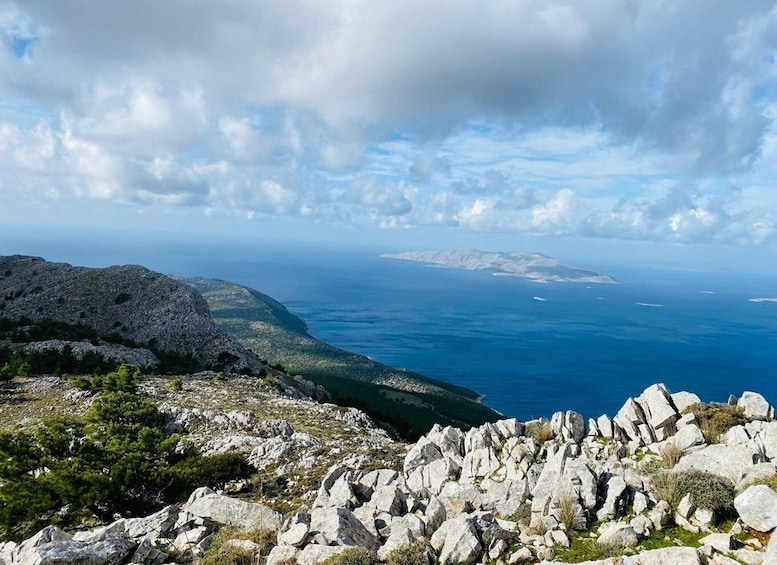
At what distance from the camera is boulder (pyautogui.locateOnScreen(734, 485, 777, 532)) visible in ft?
37.3

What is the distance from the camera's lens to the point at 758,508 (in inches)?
456

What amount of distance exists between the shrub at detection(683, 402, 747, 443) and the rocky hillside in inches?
2511

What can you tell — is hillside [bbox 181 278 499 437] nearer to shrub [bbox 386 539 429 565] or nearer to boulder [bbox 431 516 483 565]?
boulder [bbox 431 516 483 565]

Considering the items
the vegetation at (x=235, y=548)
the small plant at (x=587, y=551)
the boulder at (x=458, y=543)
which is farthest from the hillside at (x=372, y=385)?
the small plant at (x=587, y=551)

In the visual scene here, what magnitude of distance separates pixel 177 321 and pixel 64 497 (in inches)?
2771

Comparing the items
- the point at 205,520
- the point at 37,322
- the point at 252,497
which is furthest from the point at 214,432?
the point at 37,322

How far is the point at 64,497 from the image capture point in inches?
730

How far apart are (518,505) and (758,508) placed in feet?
20.5

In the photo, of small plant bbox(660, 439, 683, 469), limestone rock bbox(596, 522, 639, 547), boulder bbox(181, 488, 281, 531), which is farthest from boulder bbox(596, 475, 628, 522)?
boulder bbox(181, 488, 281, 531)

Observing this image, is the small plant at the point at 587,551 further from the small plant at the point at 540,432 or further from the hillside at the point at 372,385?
the hillside at the point at 372,385

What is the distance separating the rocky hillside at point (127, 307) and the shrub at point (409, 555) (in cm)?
6438

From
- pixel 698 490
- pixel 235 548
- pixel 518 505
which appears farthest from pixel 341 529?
pixel 698 490

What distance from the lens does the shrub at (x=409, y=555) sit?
11456 millimetres

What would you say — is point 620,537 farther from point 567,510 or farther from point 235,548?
point 235,548
